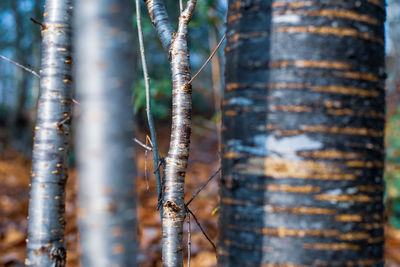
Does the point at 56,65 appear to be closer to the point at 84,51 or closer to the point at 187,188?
the point at 84,51

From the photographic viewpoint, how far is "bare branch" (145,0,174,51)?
1938 mm

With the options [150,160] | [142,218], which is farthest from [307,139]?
[150,160]

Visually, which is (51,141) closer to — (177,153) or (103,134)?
(177,153)

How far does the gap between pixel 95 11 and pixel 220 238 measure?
0.95 m

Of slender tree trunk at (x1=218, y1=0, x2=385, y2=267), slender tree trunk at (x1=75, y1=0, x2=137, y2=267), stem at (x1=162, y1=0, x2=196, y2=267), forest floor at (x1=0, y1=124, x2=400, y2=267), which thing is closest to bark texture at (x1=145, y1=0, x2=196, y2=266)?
stem at (x1=162, y1=0, x2=196, y2=267)

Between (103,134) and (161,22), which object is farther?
(161,22)

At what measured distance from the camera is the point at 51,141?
2.31 meters

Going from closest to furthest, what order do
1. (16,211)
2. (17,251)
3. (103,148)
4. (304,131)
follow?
(103,148)
(304,131)
(17,251)
(16,211)

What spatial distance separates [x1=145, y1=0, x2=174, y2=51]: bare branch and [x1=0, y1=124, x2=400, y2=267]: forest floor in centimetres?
147

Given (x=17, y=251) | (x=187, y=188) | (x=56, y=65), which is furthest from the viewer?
(x=187, y=188)

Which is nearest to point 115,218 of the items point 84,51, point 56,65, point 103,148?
point 103,148

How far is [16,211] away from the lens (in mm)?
7242

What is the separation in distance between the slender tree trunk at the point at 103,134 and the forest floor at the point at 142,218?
199 centimetres

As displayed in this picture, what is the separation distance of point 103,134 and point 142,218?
19.1ft
